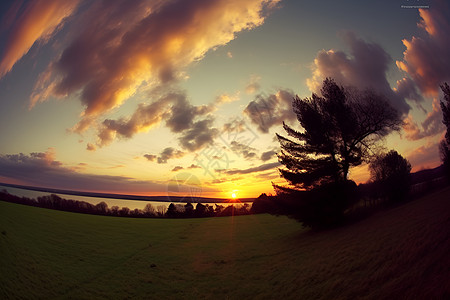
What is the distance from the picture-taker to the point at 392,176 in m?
35.1

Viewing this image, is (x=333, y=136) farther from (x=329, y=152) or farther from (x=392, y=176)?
(x=392, y=176)

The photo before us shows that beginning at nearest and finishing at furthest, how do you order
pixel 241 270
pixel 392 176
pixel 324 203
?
pixel 241 270, pixel 324 203, pixel 392 176

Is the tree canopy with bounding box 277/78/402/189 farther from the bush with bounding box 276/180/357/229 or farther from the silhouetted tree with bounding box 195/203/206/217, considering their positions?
the silhouetted tree with bounding box 195/203/206/217

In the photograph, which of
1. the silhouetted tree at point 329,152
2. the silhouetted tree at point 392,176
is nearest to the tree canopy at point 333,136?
the silhouetted tree at point 329,152

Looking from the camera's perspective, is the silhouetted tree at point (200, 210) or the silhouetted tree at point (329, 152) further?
the silhouetted tree at point (200, 210)

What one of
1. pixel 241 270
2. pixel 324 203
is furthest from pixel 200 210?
pixel 241 270

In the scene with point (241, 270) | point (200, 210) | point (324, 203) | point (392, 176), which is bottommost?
point (200, 210)

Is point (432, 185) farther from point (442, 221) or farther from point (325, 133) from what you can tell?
point (442, 221)

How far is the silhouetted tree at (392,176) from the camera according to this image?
105ft

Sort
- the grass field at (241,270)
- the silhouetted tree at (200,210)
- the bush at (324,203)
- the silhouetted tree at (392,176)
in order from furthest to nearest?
the silhouetted tree at (200,210), the silhouetted tree at (392,176), the bush at (324,203), the grass field at (241,270)

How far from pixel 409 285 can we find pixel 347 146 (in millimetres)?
16956

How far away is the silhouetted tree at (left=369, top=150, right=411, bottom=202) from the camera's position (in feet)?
105

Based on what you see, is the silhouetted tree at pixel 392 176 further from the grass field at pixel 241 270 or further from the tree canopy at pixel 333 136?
the grass field at pixel 241 270

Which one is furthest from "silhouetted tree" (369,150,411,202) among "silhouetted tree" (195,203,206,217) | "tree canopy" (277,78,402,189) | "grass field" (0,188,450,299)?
"silhouetted tree" (195,203,206,217)
